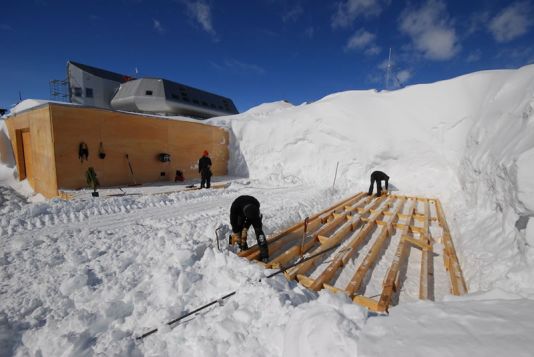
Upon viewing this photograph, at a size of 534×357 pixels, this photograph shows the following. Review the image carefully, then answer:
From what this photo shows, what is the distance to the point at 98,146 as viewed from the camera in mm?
8734

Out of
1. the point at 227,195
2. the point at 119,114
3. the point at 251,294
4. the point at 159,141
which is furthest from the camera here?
the point at 159,141

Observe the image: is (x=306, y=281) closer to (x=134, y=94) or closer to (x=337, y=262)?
(x=337, y=262)

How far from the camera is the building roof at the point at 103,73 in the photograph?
24611 mm

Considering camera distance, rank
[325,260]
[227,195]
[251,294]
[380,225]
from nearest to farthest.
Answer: [251,294], [325,260], [380,225], [227,195]

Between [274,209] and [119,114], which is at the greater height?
[119,114]

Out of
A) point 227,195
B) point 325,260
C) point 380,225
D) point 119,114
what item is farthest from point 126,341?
point 119,114

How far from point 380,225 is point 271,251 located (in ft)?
10.5

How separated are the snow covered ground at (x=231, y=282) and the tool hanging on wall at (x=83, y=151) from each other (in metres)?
2.68

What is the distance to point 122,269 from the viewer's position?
341cm

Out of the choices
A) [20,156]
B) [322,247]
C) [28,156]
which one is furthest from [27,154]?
[322,247]

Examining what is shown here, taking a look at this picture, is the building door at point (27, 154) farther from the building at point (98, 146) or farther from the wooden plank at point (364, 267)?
the wooden plank at point (364, 267)

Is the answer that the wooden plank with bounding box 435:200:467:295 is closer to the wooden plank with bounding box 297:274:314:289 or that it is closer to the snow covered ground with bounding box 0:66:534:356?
→ the snow covered ground with bounding box 0:66:534:356

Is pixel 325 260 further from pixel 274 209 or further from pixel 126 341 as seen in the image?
pixel 126 341

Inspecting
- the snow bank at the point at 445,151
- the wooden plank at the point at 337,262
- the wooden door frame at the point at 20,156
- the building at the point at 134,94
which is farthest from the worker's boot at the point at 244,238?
the building at the point at 134,94
